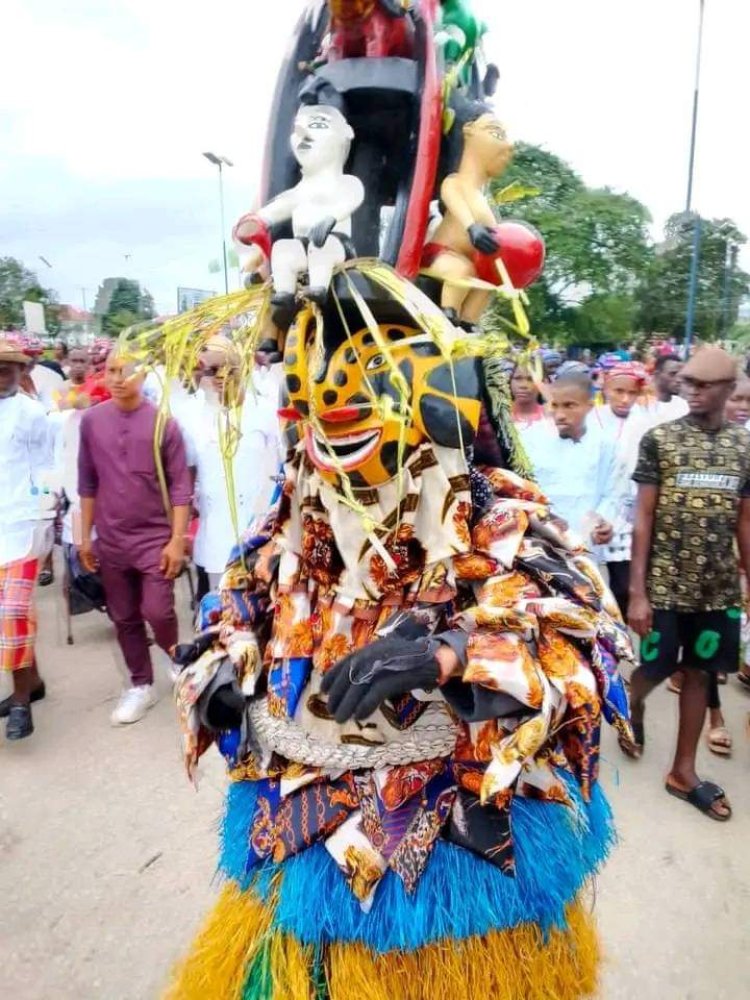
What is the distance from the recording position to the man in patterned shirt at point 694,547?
2.97 meters

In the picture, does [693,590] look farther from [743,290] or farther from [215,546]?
[743,290]

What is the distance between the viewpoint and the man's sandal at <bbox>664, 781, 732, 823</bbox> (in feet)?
9.99

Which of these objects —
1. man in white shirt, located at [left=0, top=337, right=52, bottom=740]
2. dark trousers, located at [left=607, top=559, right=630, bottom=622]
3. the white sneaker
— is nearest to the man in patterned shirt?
dark trousers, located at [left=607, top=559, right=630, bottom=622]

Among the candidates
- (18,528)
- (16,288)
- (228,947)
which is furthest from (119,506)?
(16,288)

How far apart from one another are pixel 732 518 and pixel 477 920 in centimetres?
206

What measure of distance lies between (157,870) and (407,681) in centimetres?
188

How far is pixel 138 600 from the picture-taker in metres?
3.93

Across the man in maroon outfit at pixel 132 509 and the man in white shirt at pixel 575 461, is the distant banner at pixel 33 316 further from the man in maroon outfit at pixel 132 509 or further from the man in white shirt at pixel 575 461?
the man in white shirt at pixel 575 461

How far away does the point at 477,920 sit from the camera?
144 cm

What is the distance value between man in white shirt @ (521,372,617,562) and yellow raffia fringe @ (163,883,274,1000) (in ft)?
8.65

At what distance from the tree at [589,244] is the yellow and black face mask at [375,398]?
45.6 ft

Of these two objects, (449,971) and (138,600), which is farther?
(138,600)

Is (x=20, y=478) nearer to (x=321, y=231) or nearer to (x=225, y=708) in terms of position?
(x=225, y=708)

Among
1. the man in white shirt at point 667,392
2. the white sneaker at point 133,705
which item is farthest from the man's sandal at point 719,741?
the white sneaker at point 133,705
